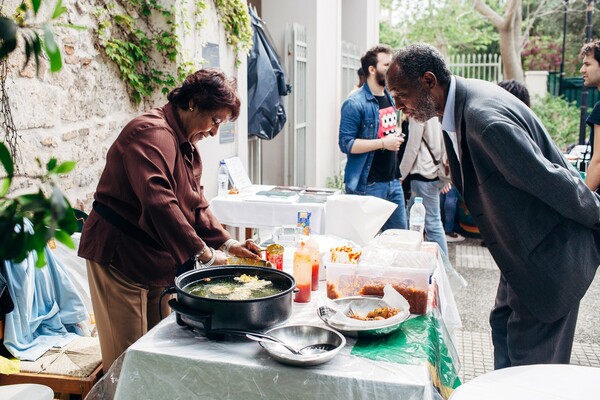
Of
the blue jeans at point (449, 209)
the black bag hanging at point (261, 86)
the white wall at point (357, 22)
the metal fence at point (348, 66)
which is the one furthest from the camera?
the white wall at point (357, 22)

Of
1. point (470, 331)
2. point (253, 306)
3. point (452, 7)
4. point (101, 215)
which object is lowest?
point (470, 331)

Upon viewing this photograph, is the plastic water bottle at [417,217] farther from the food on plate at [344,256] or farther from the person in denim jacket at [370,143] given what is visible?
the food on plate at [344,256]

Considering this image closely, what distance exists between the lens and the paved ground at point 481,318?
4430mm

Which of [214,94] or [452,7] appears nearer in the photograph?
[214,94]

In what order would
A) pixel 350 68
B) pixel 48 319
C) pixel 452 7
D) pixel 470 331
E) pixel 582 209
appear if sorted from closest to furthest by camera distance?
1. pixel 582 209
2. pixel 48 319
3. pixel 470 331
4. pixel 350 68
5. pixel 452 7

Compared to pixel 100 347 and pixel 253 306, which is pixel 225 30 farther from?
pixel 253 306

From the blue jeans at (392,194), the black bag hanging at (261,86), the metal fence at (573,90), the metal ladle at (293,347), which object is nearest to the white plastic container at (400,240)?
the metal ladle at (293,347)

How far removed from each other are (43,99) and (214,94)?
4.00 feet

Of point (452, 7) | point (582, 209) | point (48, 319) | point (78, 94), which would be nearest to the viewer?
point (582, 209)

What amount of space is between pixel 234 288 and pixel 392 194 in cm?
333

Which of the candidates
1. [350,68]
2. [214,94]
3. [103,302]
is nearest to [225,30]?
[214,94]

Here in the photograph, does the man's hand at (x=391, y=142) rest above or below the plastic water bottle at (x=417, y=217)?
above

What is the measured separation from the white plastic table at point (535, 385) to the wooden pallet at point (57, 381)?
5.76 ft

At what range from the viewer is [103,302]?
2.86 meters
